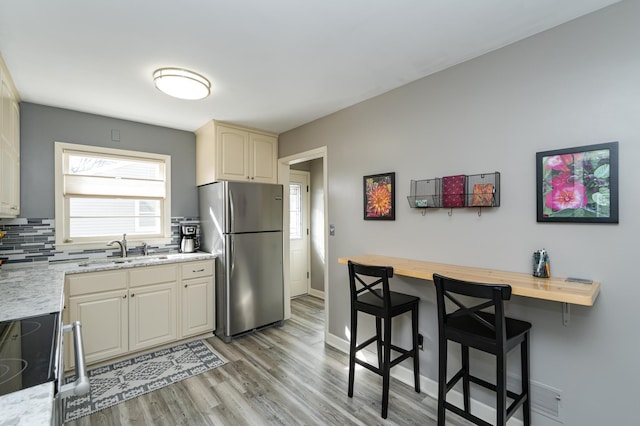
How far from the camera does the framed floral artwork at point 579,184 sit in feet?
5.05

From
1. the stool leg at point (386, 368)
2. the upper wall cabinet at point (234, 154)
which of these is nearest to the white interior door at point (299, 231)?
the upper wall cabinet at point (234, 154)

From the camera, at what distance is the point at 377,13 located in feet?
5.37

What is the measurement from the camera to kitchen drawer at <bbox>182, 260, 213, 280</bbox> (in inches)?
126

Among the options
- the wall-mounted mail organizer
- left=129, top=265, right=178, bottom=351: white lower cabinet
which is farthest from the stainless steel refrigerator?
the wall-mounted mail organizer

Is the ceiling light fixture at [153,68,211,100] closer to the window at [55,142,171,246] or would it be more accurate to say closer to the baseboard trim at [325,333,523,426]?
the window at [55,142,171,246]

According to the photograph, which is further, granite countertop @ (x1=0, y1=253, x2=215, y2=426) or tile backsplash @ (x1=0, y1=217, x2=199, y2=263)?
tile backsplash @ (x1=0, y1=217, x2=199, y2=263)

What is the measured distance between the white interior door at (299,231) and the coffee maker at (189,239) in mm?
1601

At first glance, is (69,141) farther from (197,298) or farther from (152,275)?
(197,298)

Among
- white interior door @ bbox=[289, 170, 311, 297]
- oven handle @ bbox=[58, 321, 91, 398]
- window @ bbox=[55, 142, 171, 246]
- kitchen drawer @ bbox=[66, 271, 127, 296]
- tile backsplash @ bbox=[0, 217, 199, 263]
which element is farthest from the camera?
white interior door @ bbox=[289, 170, 311, 297]

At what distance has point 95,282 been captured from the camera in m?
2.66

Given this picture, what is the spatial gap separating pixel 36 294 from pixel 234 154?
7.31 feet

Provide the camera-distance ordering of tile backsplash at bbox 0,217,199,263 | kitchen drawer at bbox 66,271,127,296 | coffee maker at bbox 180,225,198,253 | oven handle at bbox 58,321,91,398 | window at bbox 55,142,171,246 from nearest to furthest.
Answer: oven handle at bbox 58,321,91,398
kitchen drawer at bbox 66,271,127,296
tile backsplash at bbox 0,217,199,263
window at bbox 55,142,171,246
coffee maker at bbox 180,225,198,253

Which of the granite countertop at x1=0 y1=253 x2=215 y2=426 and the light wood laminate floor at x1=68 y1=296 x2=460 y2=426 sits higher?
the granite countertop at x1=0 y1=253 x2=215 y2=426

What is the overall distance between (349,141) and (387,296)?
1.63m
